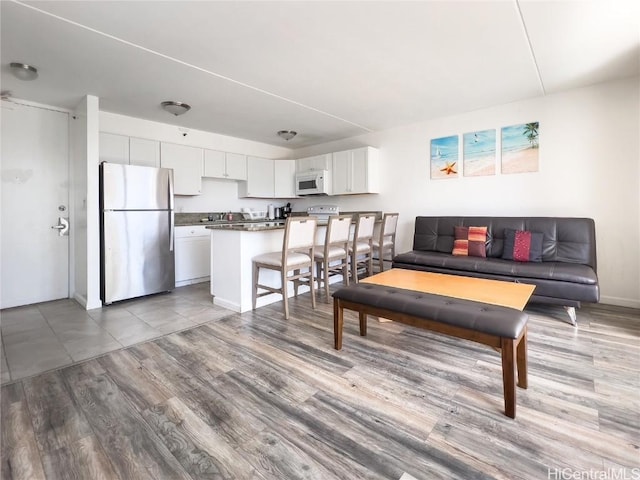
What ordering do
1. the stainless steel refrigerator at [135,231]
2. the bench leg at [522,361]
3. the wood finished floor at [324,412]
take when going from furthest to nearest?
the stainless steel refrigerator at [135,231], the bench leg at [522,361], the wood finished floor at [324,412]

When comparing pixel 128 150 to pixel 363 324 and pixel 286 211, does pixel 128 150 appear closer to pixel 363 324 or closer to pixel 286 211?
pixel 286 211

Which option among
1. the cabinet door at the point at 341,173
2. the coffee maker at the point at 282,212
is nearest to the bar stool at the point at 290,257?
the cabinet door at the point at 341,173

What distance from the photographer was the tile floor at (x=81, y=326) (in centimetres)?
219

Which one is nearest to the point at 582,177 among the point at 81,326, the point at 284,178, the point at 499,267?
the point at 499,267

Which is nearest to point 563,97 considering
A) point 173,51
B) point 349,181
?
point 349,181

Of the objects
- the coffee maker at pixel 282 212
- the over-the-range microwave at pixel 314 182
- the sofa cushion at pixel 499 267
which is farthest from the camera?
the coffee maker at pixel 282 212

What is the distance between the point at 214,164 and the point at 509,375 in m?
4.82

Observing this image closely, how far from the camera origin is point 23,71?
2691 mm

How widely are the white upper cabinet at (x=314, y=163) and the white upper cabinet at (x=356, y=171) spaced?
0.54 feet

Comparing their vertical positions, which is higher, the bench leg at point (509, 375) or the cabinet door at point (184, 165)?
the cabinet door at point (184, 165)

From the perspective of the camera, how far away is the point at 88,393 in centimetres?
177

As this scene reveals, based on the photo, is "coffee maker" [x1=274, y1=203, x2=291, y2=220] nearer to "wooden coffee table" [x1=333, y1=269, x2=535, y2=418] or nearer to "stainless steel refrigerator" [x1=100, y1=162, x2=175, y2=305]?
"stainless steel refrigerator" [x1=100, y1=162, x2=175, y2=305]

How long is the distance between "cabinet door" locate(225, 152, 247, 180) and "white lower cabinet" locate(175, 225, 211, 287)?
119 centimetres

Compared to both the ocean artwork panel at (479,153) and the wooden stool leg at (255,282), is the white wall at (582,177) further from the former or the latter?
the wooden stool leg at (255,282)
